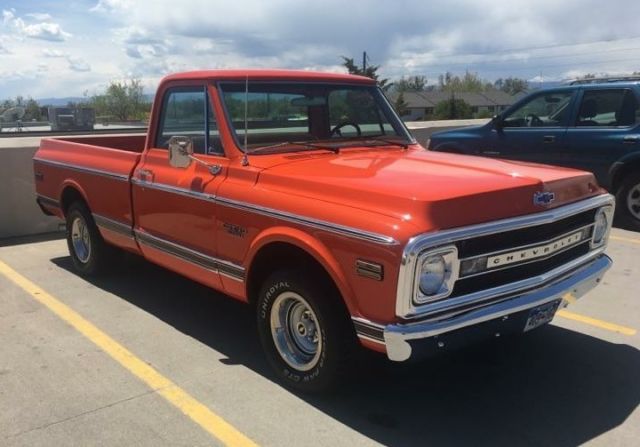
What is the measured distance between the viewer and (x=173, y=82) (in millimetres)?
4996

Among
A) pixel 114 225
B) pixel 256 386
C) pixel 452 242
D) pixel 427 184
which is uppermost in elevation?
pixel 427 184

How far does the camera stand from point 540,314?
3.58 meters

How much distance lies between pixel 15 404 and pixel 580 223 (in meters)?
3.57

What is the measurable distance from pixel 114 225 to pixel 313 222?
8.87 ft

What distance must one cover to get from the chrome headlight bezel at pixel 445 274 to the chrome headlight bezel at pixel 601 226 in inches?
57.4

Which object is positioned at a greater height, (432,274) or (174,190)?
(174,190)

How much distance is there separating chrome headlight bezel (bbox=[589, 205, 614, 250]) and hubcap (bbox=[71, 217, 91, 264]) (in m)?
4.50

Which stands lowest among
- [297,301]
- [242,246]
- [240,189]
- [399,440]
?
[399,440]

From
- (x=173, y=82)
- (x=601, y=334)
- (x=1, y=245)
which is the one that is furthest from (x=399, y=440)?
(x=1, y=245)

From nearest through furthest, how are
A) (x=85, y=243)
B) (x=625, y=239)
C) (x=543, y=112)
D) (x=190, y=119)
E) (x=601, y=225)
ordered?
1. (x=601, y=225)
2. (x=190, y=119)
3. (x=85, y=243)
4. (x=625, y=239)
5. (x=543, y=112)

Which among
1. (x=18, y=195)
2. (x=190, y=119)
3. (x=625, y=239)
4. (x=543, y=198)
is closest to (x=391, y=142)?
(x=190, y=119)

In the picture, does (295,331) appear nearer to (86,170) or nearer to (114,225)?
(114,225)

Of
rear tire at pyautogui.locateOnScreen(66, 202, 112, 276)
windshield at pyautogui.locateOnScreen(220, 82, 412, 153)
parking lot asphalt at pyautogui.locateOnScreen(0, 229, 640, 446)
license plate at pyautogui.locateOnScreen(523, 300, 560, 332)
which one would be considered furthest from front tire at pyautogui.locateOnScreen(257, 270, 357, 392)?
rear tire at pyautogui.locateOnScreen(66, 202, 112, 276)

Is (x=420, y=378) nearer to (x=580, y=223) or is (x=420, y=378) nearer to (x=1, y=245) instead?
(x=580, y=223)
